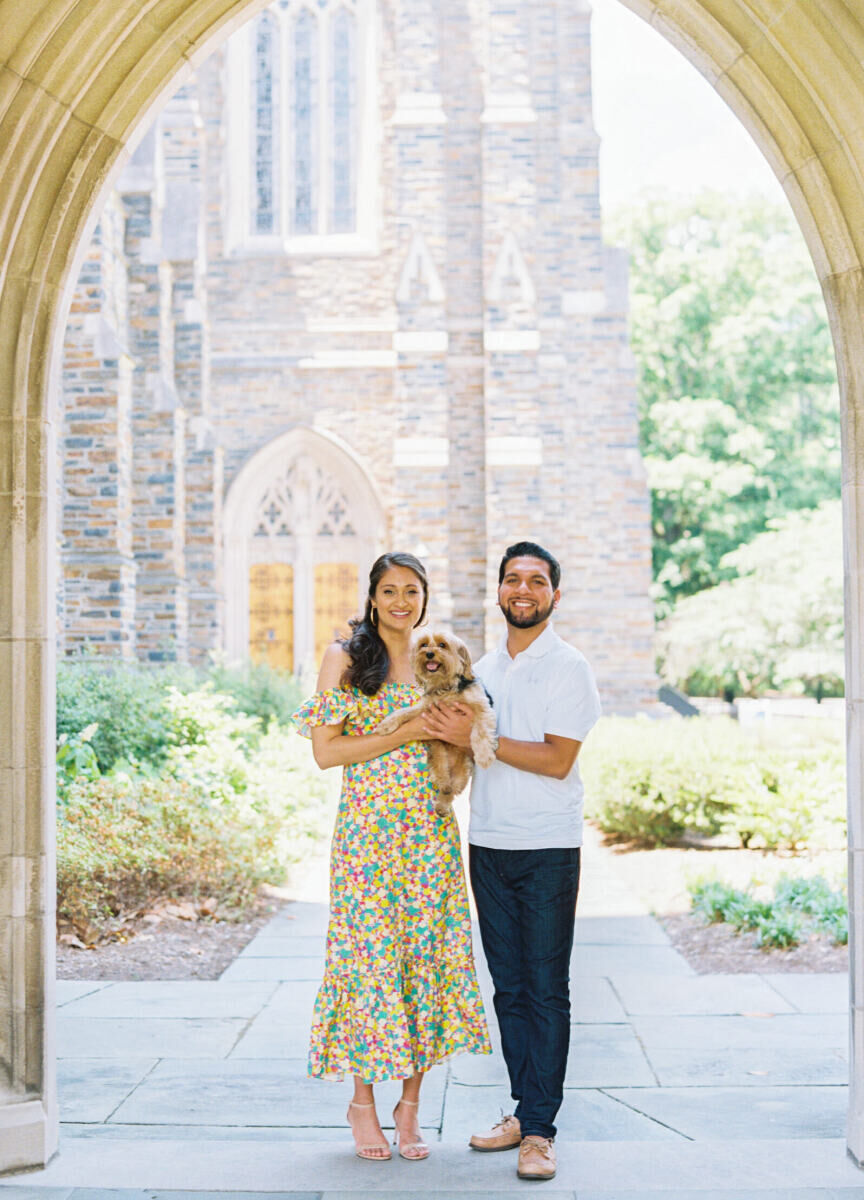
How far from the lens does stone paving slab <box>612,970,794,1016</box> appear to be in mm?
5859

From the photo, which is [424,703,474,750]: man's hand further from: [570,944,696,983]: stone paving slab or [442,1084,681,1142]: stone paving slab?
[570,944,696,983]: stone paving slab

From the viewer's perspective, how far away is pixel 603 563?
18.8 meters

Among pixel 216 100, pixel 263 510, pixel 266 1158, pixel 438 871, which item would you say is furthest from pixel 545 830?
pixel 216 100

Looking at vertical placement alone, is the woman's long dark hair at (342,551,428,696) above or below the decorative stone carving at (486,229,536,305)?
below

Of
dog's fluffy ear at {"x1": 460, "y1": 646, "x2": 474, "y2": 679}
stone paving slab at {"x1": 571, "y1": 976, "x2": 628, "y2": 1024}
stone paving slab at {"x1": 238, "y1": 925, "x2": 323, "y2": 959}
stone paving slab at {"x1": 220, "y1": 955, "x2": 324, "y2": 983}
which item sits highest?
dog's fluffy ear at {"x1": 460, "y1": 646, "x2": 474, "y2": 679}

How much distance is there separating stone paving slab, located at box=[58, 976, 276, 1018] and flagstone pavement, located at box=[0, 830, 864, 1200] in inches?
0.6

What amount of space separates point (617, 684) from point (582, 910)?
10335 millimetres

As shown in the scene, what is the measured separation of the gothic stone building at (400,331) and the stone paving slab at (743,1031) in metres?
11.9

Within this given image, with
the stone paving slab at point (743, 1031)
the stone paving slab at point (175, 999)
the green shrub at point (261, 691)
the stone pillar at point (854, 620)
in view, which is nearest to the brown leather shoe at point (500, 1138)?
the stone pillar at point (854, 620)

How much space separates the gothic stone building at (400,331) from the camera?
18.0 meters

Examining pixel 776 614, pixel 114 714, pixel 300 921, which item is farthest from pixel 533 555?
pixel 776 614

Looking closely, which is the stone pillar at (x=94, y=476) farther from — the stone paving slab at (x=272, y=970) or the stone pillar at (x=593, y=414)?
the stone pillar at (x=593, y=414)

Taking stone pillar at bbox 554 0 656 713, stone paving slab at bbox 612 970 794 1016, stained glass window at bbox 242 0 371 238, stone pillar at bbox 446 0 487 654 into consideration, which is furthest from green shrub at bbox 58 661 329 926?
stained glass window at bbox 242 0 371 238

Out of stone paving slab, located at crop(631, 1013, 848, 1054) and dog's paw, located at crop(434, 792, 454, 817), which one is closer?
dog's paw, located at crop(434, 792, 454, 817)
